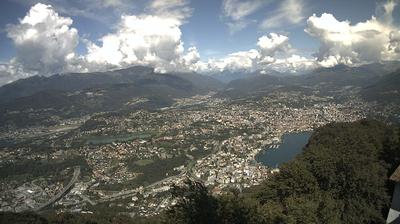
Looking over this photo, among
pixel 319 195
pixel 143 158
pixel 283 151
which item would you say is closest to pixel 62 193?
pixel 143 158

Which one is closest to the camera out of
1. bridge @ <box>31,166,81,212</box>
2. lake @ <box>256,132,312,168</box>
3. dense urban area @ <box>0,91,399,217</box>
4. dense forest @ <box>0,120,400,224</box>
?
dense forest @ <box>0,120,400,224</box>

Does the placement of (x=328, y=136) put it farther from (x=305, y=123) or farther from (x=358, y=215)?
(x=305, y=123)

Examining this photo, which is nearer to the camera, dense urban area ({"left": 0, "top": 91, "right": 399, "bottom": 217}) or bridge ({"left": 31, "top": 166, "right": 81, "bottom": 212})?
bridge ({"left": 31, "top": 166, "right": 81, "bottom": 212})

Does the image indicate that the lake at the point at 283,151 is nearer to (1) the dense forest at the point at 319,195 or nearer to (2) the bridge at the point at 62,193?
(2) the bridge at the point at 62,193

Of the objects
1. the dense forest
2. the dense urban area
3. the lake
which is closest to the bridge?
the dense urban area

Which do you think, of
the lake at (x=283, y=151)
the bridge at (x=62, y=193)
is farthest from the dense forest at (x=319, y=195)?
the bridge at (x=62, y=193)

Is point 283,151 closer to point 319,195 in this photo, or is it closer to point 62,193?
point 62,193

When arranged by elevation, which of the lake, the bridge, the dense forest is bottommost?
the bridge

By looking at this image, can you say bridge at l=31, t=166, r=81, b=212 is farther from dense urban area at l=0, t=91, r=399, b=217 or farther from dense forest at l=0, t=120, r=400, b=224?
dense forest at l=0, t=120, r=400, b=224
